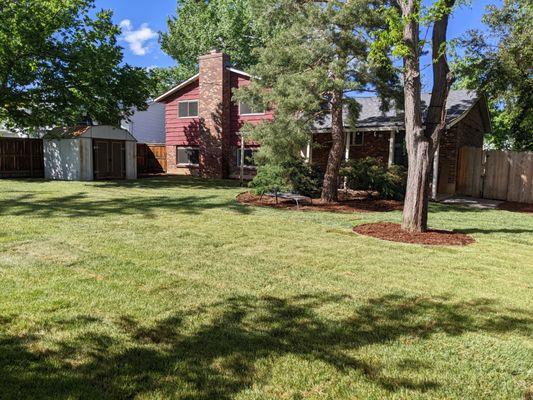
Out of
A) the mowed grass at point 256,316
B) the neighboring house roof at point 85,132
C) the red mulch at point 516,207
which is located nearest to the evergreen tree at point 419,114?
the mowed grass at point 256,316

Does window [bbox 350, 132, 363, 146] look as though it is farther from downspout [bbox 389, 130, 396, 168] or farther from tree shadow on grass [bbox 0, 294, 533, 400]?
tree shadow on grass [bbox 0, 294, 533, 400]

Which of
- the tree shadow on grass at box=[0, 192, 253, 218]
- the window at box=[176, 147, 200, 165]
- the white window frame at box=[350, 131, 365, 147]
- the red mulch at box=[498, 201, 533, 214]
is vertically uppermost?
Result: the white window frame at box=[350, 131, 365, 147]

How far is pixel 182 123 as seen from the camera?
82.0 ft

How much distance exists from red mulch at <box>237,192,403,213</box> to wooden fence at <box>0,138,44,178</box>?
13517 millimetres

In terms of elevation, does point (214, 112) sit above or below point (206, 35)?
below

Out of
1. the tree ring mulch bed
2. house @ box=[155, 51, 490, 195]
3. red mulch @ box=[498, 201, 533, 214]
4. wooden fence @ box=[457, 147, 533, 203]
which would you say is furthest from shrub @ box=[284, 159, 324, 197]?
wooden fence @ box=[457, 147, 533, 203]

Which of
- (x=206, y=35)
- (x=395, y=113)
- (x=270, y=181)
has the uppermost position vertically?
(x=206, y=35)

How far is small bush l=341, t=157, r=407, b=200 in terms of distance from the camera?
14484mm

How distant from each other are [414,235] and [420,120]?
232 cm

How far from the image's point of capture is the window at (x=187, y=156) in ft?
82.6

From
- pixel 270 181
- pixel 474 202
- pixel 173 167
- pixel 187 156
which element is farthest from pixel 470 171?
pixel 173 167

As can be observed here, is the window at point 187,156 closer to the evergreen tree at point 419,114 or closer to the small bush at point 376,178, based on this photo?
the small bush at point 376,178

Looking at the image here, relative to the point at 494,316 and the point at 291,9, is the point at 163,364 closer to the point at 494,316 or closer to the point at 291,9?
the point at 494,316

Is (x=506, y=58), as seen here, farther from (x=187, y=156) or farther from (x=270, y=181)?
(x=187, y=156)
